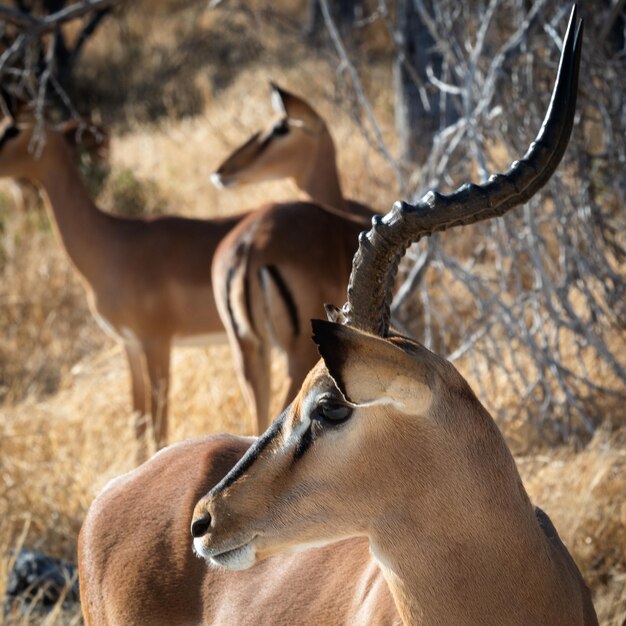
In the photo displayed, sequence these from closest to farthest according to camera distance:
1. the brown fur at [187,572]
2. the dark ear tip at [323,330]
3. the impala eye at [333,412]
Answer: the dark ear tip at [323,330], the impala eye at [333,412], the brown fur at [187,572]

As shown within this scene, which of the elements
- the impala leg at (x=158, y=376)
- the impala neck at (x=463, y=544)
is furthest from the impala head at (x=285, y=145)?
the impala neck at (x=463, y=544)

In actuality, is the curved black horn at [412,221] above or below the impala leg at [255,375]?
above

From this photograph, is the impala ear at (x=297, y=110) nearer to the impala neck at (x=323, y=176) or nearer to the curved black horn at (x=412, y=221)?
the impala neck at (x=323, y=176)

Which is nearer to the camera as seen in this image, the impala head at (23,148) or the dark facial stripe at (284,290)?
the dark facial stripe at (284,290)

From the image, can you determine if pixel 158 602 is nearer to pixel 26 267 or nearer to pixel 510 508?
pixel 510 508

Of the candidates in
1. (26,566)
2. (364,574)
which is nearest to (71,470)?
(26,566)

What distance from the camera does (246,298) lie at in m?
5.24

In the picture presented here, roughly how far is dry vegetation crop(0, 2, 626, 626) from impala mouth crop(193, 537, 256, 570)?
1495mm

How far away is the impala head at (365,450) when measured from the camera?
2004mm

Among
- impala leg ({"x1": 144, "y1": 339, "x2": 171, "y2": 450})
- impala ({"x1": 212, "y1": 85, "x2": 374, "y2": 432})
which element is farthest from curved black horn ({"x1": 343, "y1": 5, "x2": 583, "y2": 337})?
impala leg ({"x1": 144, "y1": 339, "x2": 171, "y2": 450})

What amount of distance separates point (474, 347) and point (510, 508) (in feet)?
9.42

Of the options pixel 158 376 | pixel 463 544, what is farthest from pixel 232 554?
pixel 158 376

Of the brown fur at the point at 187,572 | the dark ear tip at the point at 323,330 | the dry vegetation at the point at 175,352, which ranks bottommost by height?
the dry vegetation at the point at 175,352

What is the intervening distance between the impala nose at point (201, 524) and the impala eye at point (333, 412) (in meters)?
0.29
